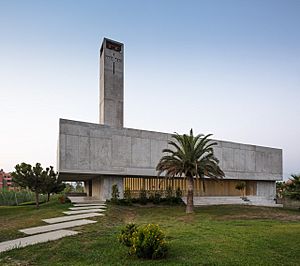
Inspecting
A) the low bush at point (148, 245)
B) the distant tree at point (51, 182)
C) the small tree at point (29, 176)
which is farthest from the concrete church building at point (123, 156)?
the low bush at point (148, 245)

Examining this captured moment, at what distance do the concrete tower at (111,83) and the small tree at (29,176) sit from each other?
358 inches

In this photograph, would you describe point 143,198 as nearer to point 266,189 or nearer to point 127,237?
point 127,237

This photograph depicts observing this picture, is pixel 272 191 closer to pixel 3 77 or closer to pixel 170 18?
pixel 170 18

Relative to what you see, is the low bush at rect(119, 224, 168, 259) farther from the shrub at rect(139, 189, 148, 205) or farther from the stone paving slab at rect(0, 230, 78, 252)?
the shrub at rect(139, 189, 148, 205)

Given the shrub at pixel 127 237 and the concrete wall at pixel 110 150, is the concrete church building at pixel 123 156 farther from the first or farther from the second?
the shrub at pixel 127 237

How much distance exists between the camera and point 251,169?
42.5 m

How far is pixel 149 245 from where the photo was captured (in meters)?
8.26

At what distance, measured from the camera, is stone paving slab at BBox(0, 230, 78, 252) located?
1035 cm

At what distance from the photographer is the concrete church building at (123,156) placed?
2862 cm

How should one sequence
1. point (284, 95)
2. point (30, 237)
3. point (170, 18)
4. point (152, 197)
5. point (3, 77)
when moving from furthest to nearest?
1. point (152, 197)
2. point (284, 95)
3. point (3, 77)
4. point (170, 18)
5. point (30, 237)

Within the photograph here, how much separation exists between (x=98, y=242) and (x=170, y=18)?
14.4 metres

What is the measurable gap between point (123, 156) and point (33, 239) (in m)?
20.0

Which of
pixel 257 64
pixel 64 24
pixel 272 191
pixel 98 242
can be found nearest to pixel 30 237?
pixel 98 242

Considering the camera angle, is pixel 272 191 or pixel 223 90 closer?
pixel 223 90
